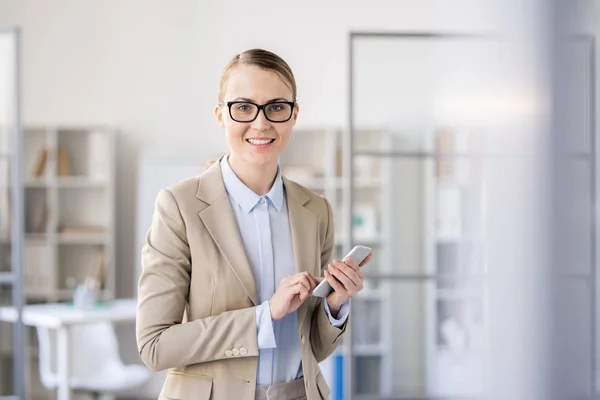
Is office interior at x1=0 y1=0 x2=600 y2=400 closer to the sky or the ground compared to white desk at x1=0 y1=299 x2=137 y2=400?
closer to the sky

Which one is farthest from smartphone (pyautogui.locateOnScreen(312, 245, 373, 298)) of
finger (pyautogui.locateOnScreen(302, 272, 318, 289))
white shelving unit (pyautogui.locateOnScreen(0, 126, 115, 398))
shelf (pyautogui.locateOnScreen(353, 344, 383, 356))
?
white shelving unit (pyautogui.locateOnScreen(0, 126, 115, 398))

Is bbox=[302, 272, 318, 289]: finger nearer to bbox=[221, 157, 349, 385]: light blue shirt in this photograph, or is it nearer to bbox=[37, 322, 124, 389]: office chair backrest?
bbox=[221, 157, 349, 385]: light blue shirt

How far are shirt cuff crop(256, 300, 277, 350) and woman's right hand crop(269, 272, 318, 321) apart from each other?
1cm

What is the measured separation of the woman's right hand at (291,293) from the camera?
1.24 metres

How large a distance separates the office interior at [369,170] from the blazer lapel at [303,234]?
10.3 inches

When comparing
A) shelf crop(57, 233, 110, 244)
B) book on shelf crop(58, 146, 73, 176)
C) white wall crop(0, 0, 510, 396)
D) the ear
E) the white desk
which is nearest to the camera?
the ear

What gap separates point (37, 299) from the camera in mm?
6500

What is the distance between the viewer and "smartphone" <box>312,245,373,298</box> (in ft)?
4.15

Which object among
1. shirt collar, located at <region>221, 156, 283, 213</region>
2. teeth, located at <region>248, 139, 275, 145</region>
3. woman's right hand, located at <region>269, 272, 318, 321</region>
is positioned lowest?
woman's right hand, located at <region>269, 272, 318, 321</region>

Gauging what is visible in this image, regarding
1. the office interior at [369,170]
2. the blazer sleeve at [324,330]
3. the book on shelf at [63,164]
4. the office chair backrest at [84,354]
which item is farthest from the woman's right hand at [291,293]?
the book on shelf at [63,164]

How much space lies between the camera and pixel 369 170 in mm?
4660

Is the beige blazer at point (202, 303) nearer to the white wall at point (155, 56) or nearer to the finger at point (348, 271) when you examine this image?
the finger at point (348, 271)

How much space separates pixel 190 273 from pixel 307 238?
0.21 metres

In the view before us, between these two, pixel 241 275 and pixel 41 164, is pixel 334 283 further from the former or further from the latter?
pixel 41 164
